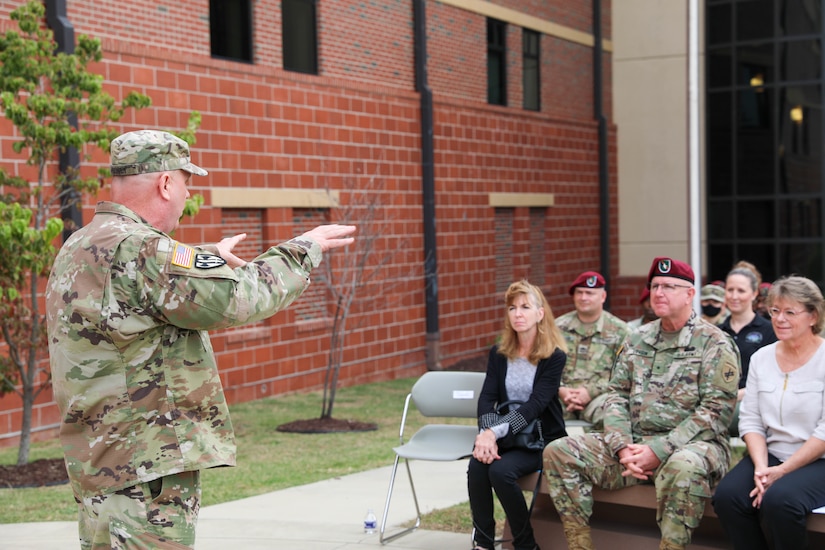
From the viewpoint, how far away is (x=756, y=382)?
5520mm

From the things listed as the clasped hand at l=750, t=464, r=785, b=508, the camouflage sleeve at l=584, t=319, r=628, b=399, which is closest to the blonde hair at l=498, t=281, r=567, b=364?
the camouflage sleeve at l=584, t=319, r=628, b=399

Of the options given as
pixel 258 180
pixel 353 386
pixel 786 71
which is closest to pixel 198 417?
pixel 258 180

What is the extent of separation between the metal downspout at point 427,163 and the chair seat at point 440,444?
389 inches

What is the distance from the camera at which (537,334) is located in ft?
21.6

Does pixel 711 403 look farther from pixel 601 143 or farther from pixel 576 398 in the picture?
pixel 601 143

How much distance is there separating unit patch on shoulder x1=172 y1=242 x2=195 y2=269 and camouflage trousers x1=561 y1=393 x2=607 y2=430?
434 centimetres

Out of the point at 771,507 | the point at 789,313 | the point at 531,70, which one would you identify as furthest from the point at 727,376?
the point at 531,70

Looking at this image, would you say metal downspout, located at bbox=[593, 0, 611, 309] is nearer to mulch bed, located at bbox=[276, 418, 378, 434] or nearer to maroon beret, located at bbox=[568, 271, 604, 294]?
mulch bed, located at bbox=[276, 418, 378, 434]

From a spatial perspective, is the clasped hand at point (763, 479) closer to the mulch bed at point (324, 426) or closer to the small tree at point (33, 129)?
the small tree at point (33, 129)

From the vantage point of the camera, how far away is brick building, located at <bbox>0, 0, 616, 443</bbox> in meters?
13.1

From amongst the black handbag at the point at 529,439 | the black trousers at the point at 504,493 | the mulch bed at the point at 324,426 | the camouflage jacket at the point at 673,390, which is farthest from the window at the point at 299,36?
the camouflage jacket at the point at 673,390

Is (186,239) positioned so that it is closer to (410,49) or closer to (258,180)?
(258,180)

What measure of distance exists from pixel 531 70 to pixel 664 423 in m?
15.8

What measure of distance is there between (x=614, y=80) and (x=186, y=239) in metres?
13.3
